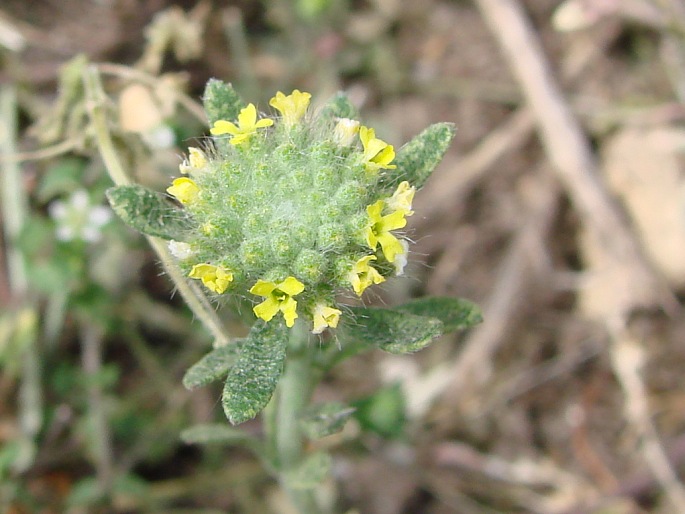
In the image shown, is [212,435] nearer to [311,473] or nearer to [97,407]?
[311,473]

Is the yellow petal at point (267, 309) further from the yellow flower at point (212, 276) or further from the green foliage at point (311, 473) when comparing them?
the green foliage at point (311, 473)

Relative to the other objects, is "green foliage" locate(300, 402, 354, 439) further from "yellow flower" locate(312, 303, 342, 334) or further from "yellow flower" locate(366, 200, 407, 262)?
"yellow flower" locate(366, 200, 407, 262)

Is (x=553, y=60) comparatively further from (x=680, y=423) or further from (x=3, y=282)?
(x=3, y=282)

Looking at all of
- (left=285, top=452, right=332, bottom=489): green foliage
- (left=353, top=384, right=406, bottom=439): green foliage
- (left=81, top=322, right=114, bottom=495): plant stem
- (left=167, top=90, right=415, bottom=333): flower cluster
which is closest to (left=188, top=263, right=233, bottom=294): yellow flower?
(left=167, top=90, right=415, bottom=333): flower cluster

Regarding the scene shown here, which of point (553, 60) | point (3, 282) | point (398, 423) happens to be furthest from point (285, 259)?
point (553, 60)

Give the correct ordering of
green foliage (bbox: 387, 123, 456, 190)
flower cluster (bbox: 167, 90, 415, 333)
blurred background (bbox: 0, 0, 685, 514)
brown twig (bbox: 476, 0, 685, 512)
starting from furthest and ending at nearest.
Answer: brown twig (bbox: 476, 0, 685, 512)
blurred background (bbox: 0, 0, 685, 514)
green foliage (bbox: 387, 123, 456, 190)
flower cluster (bbox: 167, 90, 415, 333)

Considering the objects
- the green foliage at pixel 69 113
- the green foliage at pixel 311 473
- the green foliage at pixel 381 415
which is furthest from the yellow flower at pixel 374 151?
the green foliage at pixel 69 113
